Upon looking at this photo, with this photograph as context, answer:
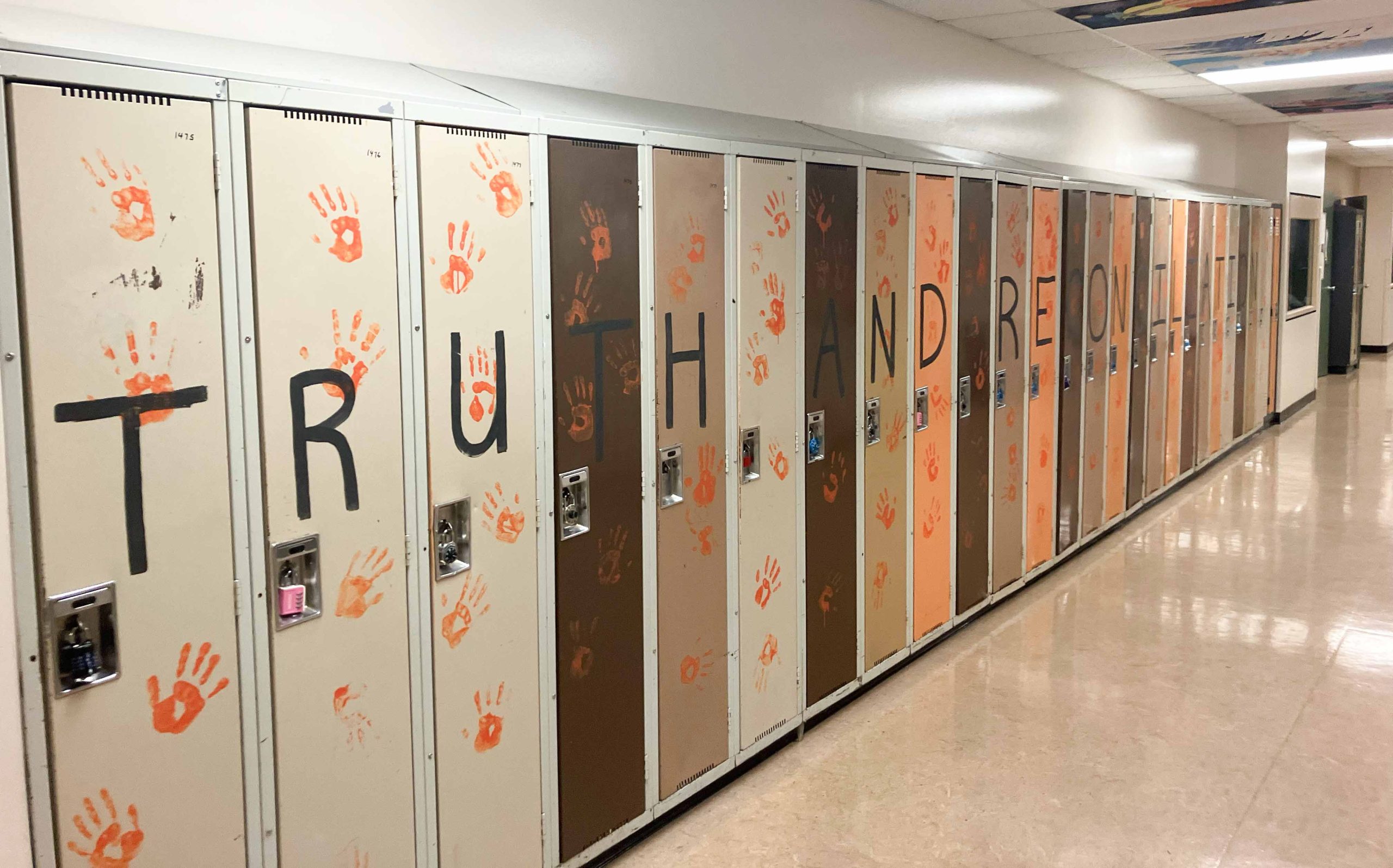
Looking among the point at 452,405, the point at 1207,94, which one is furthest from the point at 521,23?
the point at 1207,94

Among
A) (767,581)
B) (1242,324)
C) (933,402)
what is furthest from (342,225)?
(1242,324)

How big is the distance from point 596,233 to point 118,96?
129 centimetres

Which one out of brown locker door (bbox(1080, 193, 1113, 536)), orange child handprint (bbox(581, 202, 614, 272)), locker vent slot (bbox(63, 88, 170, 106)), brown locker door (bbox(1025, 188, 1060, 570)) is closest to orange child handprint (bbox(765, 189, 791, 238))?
orange child handprint (bbox(581, 202, 614, 272))

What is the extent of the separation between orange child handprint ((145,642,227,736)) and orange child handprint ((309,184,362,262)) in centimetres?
86

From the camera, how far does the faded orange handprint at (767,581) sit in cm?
381

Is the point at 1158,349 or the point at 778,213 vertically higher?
the point at 778,213

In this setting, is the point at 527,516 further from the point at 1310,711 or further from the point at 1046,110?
the point at 1046,110

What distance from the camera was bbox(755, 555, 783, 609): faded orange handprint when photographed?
3807 mm

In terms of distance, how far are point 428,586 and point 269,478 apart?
516 mm

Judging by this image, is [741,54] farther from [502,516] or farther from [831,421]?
[502,516]

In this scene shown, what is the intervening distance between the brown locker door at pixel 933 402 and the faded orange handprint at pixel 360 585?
9.36ft

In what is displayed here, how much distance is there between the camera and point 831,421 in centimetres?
414

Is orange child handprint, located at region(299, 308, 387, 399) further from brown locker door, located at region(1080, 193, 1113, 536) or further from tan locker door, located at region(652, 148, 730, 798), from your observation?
brown locker door, located at region(1080, 193, 1113, 536)

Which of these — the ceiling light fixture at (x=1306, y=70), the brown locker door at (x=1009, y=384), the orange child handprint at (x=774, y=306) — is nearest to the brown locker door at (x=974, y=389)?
the brown locker door at (x=1009, y=384)
